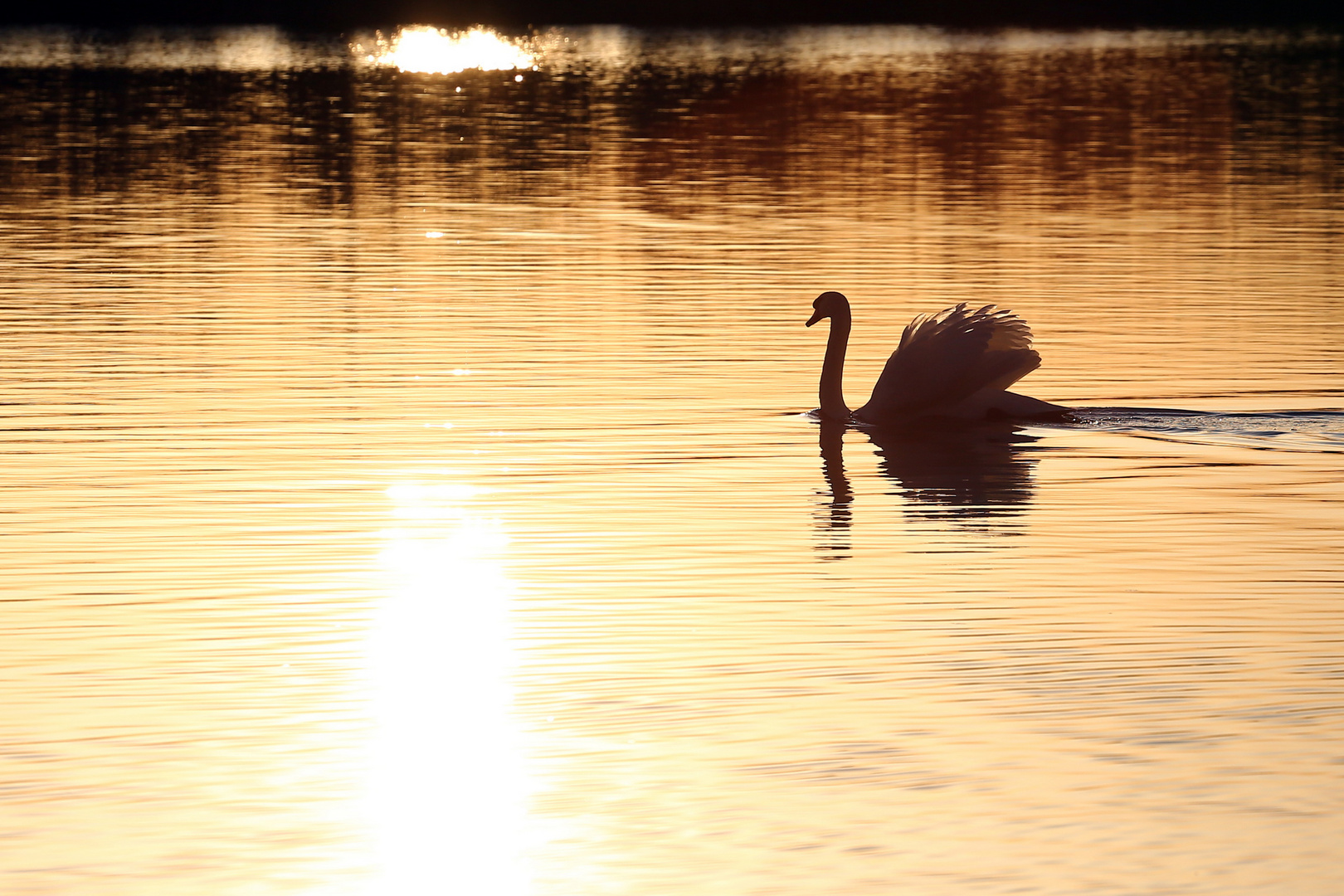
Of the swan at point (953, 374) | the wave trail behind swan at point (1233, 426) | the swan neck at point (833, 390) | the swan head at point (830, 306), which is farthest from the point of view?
the swan head at point (830, 306)

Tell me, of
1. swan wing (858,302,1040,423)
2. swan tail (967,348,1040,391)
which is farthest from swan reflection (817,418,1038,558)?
swan tail (967,348,1040,391)

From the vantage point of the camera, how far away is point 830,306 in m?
20.5

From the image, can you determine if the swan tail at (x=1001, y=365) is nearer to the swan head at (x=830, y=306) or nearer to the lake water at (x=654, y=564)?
the lake water at (x=654, y=564)

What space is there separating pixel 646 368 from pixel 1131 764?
11968 millimetres

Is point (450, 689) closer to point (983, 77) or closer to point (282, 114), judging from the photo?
point (282, 114)

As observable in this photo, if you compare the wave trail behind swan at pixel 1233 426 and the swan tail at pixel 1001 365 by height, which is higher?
the swan tail at pixel 1001 365

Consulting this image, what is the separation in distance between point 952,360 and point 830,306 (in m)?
2.07

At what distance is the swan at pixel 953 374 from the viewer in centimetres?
1872

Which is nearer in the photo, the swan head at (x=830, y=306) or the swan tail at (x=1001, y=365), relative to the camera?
the swan tail at (x=1001, y=365)

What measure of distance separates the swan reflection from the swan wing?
32 cm

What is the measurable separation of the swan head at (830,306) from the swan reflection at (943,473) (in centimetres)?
143

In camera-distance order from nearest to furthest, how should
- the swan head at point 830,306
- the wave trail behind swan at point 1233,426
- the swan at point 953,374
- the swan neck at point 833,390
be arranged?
1. the wave trail behind swan at point 1233,426
2. the swan at point 953,374
3. the swan neck at point 833,390
4. the swan head at point 830,306

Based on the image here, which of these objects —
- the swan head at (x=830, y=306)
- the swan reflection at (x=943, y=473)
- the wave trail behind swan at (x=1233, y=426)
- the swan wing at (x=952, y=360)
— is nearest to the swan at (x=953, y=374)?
the swan wing at (x=952, y=360)


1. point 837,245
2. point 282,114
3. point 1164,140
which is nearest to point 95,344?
point 837,245
